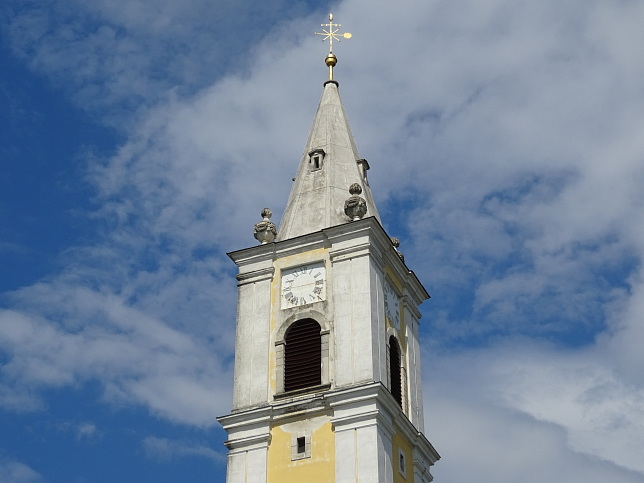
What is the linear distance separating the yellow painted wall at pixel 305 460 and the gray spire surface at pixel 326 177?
26.2 feet

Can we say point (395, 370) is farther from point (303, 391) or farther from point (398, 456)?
point (303, 391)

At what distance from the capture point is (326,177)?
161 feet

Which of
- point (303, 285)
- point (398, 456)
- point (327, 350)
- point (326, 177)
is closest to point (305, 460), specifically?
point (398, 456)

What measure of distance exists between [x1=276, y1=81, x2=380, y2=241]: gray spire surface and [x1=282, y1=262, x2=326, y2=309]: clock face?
180cm

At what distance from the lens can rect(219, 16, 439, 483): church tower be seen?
4153cm

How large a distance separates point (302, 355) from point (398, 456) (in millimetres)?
4478

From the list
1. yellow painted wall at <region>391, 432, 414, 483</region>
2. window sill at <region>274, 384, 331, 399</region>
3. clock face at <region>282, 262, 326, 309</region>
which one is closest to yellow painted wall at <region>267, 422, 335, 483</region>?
window sill at <region>274, 384, 331, 399</region>

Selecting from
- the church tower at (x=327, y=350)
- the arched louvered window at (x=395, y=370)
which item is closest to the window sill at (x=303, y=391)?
the church tower at (x=327, y=350)

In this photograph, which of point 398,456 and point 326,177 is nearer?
point 398,456

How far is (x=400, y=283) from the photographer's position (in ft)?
156

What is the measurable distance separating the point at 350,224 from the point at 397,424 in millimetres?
6936

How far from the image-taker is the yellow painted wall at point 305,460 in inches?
1617

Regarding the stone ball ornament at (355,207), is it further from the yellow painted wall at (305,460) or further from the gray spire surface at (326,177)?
the yellow painted wall at (305,460)

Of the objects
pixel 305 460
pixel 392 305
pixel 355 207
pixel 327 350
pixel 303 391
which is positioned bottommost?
pixel 305 460
